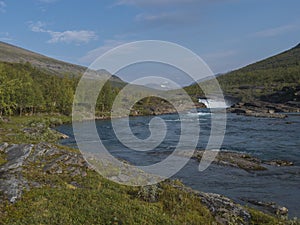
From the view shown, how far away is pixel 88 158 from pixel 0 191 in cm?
720

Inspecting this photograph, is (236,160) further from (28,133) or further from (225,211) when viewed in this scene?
(28,133)

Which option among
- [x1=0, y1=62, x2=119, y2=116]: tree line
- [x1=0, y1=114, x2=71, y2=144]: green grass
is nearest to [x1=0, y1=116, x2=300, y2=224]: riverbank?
[x1=0, y1=114, x2=71, y2=144]: green grass

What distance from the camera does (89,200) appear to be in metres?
12.5

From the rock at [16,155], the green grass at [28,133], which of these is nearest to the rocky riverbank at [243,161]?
the green grass at [28,133]

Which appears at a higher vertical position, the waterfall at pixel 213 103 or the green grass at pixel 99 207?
the waterfall at pixel 213 103

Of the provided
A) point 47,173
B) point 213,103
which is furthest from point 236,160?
point 213,103

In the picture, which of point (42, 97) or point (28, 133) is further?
point (42, 97)

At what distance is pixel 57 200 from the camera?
485 inches

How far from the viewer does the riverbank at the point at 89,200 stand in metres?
11.2

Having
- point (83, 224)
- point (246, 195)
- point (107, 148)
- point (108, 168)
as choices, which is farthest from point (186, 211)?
point (107, 148)

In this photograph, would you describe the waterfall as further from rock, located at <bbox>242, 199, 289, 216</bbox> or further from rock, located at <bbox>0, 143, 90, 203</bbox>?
rock, located at <bbox>0, 143, 90, 203</bbox>

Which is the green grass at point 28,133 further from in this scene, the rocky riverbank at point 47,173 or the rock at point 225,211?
the rock at point 225,211

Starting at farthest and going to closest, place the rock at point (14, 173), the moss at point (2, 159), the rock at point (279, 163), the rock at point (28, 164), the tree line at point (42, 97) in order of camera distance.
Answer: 1. the tree line at point (42, 97)
2. the rock at point (279, 163)
3. the moss at point (2, 159)
4. the rock at point (28, 164)
5. the rock at point (14, 173)

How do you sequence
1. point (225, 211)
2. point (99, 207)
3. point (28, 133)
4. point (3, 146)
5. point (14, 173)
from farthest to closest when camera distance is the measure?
point (28, 133)
point (3, 146)
point (14, 173)
point (225, 211)
point (99, 207)
